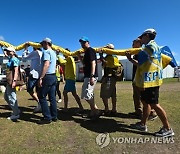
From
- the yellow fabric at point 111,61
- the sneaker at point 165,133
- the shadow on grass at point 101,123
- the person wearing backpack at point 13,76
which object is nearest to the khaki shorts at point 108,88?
the yellow fabric at point 111,61

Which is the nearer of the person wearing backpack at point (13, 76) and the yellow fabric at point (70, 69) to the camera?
the person wearing backpack at point (13, 76)

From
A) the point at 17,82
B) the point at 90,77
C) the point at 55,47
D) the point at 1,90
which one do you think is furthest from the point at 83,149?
the point at 1,90

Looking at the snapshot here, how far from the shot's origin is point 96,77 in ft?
20.5

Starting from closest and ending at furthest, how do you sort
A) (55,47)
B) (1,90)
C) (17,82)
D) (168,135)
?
(168,135), (17,82), (55,47), (1,90)

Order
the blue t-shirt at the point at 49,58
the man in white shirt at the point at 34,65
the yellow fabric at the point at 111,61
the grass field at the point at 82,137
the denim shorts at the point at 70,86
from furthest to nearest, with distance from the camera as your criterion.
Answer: the denim shorts at the point at 70,86 < the man in white shirt at the point at 34,65 < the yellow fabric at the point at 111,61 < the blue t-shirt at the point at 49,58 < the grass field at the point at 82,137

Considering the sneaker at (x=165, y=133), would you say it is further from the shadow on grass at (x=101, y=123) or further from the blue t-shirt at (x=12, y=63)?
the blue t-shirt at (x=12, y=63)

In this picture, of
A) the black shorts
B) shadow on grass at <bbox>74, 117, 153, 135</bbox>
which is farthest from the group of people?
shadow on grass at <bbox>74, 117, 153, 135</bbox>

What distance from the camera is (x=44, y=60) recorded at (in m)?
5.82

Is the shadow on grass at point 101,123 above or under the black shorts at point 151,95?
under

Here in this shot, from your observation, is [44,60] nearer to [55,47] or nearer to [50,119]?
[50,119]

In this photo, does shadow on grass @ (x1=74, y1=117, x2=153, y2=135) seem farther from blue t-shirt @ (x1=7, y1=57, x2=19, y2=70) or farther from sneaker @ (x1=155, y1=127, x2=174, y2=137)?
blue t-shirt @ (x1=7, y1=57, x2=19, y2=70)

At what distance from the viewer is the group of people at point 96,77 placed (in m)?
5.05

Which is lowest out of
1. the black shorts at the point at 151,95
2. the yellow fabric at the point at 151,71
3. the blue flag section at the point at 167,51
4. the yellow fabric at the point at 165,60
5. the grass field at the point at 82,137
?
the grass field at the point at 82,137

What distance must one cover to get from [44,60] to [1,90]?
9365mm
